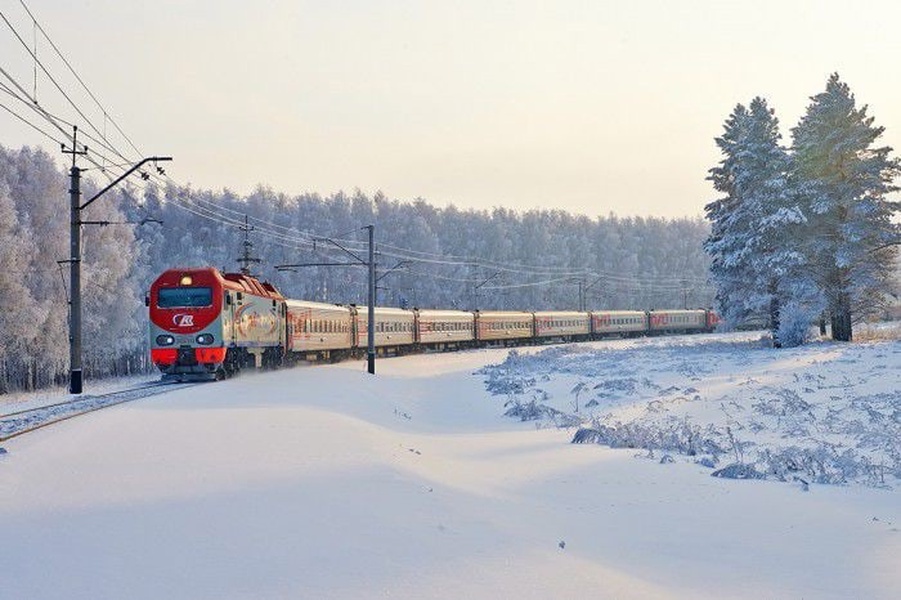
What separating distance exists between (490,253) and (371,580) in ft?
503

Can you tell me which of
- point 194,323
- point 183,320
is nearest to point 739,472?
point 194,323

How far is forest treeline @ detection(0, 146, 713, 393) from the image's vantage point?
A: 52.1 meters

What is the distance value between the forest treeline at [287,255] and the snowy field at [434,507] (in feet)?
48.3

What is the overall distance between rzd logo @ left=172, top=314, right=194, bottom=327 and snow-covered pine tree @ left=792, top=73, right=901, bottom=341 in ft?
102

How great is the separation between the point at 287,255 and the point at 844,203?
95.2 metres

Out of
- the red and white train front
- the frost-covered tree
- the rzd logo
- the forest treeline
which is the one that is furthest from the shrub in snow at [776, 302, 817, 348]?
the rzd logo

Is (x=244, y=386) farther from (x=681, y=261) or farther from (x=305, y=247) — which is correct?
(x=681, y=261)

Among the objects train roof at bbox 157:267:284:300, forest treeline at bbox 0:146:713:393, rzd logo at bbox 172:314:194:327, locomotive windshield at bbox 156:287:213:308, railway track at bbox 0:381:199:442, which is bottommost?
railway track at bbox 0:381:199:442

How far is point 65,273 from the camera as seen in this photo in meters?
57.9

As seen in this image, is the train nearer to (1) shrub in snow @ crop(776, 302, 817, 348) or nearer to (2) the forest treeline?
(2) the forest treeline

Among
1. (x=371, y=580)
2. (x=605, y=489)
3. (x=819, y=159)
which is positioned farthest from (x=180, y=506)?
(x=819, y=159)

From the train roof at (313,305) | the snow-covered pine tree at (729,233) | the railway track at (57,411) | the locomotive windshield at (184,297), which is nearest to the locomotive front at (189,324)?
the locomotive windshield at (184,297)

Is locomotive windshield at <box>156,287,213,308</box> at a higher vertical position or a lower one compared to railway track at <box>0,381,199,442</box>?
higher

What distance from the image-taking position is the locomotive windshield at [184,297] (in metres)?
27.7
